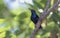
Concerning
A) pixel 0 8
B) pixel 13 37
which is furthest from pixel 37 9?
pixel 0 8

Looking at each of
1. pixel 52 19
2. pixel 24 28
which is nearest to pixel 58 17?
pixel 52 19

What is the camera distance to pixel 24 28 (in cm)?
43

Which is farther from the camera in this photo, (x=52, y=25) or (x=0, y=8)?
(x=52, y=25)

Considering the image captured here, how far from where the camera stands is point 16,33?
43 centimetres

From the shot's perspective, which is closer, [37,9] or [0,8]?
[0,8]

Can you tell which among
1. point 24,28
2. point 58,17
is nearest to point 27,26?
point 24,28

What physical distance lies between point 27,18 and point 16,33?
0.25 ft

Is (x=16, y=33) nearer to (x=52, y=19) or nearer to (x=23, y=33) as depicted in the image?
(x=23, y=33)

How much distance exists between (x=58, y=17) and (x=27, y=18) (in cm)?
11

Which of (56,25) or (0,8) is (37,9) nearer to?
(56,25)

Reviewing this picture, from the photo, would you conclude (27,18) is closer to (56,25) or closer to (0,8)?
(56,25)

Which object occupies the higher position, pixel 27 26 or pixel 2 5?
pixel 27 26

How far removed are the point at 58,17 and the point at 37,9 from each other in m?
0.08

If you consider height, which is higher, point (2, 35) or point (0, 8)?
point (2, 35)
